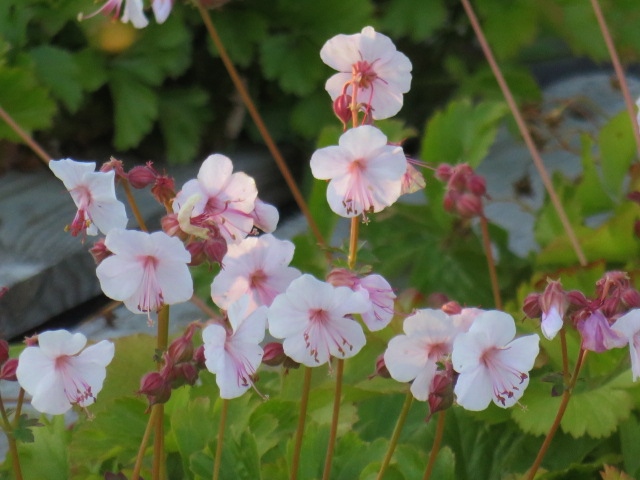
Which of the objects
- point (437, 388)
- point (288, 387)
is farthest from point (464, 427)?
point (437, 388)

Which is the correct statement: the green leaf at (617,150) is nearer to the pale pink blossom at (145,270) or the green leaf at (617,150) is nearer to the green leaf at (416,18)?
the green leaf at (416,18)

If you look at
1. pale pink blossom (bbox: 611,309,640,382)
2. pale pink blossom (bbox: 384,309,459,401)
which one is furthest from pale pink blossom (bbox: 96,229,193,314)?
pale pink blossom (bbox: 611,309,640,382)

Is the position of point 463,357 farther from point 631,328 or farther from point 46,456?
point 46,456

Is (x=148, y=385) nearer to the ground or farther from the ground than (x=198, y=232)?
nearer to the ground

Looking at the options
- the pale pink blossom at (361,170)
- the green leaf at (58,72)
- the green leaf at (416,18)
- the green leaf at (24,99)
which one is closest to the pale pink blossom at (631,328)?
the pale pink blossom at (361,170)

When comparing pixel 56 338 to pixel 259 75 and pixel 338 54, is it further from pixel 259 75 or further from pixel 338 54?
pixel 259 75

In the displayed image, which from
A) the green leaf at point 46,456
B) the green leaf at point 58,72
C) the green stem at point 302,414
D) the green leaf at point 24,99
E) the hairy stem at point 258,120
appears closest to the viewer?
the green stem at point 302,414
